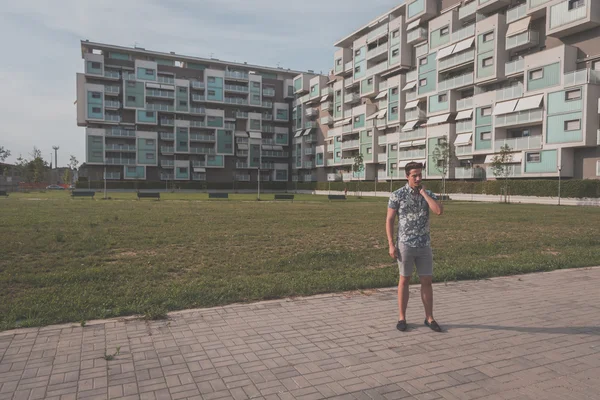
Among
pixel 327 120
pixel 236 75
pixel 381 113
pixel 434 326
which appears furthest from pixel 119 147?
pixel 434 326

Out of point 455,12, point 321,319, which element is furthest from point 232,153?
point 321,319

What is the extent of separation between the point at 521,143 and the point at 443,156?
904cm

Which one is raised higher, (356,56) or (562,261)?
(356,56)

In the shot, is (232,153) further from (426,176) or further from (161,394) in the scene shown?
(161,394)

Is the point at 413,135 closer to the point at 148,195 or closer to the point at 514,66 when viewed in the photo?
the point at 514,66

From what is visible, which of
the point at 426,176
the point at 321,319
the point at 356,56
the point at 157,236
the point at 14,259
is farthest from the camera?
the point at 356,56

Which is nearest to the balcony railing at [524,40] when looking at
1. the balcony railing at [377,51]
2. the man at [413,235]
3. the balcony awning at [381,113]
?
the balcony awning at [381,113]

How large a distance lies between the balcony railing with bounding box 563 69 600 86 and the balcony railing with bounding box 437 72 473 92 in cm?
1239

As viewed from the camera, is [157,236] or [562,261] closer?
[562,261]

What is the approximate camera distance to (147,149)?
81250mm

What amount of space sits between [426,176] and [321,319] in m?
54.1

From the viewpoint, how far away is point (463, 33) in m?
51.5

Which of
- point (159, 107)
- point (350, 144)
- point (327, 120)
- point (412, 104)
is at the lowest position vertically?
point (350, 144)

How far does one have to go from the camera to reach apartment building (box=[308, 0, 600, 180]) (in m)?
39.8
